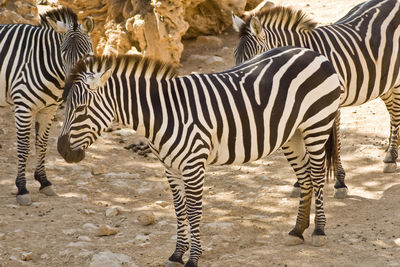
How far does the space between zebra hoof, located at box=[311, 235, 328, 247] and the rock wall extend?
598 centimetres

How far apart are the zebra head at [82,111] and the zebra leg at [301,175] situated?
197 cm

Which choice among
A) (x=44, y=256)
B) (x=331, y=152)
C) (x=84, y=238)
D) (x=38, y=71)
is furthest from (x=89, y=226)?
(x=331, y=152)

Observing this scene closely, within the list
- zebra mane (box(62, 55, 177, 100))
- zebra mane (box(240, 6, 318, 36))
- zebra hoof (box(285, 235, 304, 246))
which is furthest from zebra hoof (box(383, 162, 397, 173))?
zebra mane (box(62, 55, 177, 100))

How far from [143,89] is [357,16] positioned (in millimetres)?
A: 3672

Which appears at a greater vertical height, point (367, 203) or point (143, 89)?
point (143, 89)

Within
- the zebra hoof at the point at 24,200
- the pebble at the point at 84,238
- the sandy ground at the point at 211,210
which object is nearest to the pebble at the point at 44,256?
the sandy ground at the point at 211,210

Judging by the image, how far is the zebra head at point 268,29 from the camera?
7.06 meters

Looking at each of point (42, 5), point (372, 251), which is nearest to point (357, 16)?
point (372, 251)

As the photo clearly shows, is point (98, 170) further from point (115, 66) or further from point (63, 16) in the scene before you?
point (115, 66)

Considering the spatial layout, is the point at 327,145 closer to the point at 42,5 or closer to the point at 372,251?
the point at 372,251

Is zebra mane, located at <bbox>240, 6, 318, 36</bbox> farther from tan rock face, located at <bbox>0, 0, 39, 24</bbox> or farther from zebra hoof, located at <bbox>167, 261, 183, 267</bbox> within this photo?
tan rock face, located at <bbox>0, 0, 39, 24</bbox>

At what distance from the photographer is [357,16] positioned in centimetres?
756

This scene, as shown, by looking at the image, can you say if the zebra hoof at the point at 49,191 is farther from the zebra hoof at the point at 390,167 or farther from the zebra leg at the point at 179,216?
the zebra hoof at the point at 390,167

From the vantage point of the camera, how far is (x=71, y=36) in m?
7.24
